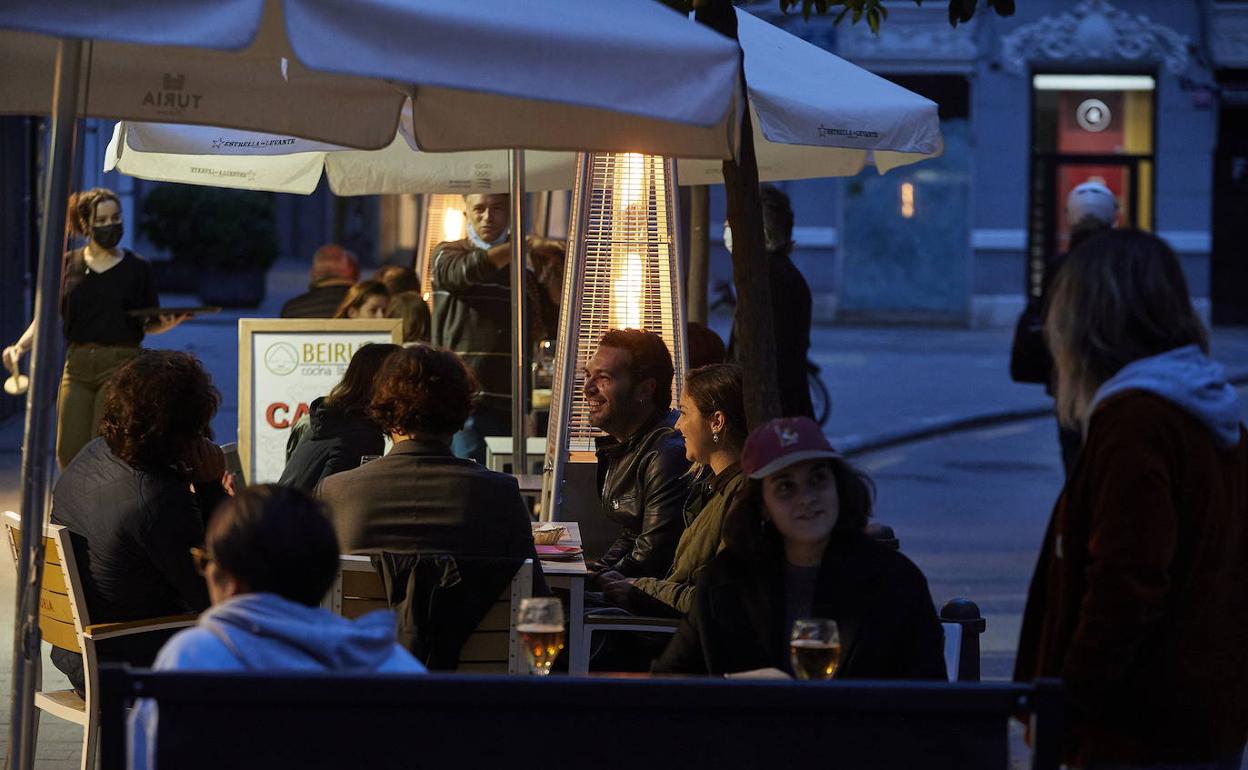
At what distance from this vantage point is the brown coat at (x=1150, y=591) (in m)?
3.21

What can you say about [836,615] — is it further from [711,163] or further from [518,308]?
[711,163]

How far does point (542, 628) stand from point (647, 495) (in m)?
2.14

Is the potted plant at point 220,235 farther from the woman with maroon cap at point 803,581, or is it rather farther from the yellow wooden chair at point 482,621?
the woman with maroon cap at point 803,581

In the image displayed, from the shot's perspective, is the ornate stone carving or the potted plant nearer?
the potted plant

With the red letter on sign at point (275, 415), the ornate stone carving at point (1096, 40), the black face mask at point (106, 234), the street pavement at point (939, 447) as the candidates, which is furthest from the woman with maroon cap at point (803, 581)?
the ornate stone carving at point (1096, 40)

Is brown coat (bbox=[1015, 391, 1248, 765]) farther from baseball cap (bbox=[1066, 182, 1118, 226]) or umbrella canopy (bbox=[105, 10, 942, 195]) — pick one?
baseball cap (bbox=[1066, 182, 1118, 226])

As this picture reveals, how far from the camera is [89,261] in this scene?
1012cm

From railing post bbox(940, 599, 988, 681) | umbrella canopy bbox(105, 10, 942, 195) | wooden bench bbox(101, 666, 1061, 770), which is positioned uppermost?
umbrella canopy bbox(105, 10, 942, 195)

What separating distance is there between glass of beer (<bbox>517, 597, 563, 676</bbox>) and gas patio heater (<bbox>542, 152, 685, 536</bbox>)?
3.48m

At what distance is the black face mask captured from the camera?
1006cm

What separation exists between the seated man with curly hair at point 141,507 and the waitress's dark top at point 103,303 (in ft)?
16.7

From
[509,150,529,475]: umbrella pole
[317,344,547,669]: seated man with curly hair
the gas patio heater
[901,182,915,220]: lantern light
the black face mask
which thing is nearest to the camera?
[317,344,547,669]: seated man with curly hair

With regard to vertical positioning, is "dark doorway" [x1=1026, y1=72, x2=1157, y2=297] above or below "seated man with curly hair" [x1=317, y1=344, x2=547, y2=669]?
above

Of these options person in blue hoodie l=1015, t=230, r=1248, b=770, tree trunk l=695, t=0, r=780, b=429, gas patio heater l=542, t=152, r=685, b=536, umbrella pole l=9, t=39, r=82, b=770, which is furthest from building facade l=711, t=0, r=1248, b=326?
person in blue hoodie l=1015, t=230, r=1248, b=770
